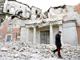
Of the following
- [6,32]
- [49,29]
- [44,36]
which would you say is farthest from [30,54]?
[6,32]

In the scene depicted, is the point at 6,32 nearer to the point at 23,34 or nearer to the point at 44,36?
→ the point at 23,34

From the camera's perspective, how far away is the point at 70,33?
40.9 ft

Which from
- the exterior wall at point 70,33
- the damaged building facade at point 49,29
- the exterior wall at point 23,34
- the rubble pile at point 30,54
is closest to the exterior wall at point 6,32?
the damaged building facade at point 49,29

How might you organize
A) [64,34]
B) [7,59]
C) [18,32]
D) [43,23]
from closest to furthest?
1. [7,59]
2. [64,34]
3. [43,23]
4. [18,32]

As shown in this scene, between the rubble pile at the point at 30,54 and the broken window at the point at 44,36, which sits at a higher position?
the broken window at the point at 44,36

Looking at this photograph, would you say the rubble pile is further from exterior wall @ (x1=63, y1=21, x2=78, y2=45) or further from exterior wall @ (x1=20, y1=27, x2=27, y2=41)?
exterior wall @ (x1=20, y1=27, x2=27, y2=41)

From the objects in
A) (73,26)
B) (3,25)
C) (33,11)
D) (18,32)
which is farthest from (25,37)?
(33,11)

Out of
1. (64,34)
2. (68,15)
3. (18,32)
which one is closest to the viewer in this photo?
(64,34)

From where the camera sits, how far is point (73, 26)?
1246 centimetres

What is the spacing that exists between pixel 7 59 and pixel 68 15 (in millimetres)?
13152

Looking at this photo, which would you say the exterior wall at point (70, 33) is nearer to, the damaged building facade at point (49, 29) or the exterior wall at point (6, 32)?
the damaged building facade at point (49, 29)

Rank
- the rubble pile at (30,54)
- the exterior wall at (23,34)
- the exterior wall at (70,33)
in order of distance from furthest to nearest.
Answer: the exterior wall at (23,34)
the exterior wall at (70,33)
the rubble pile at (30,54)

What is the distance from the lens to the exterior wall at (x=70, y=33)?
1206cm

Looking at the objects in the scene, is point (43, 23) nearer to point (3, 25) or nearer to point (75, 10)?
point (75, 10)
